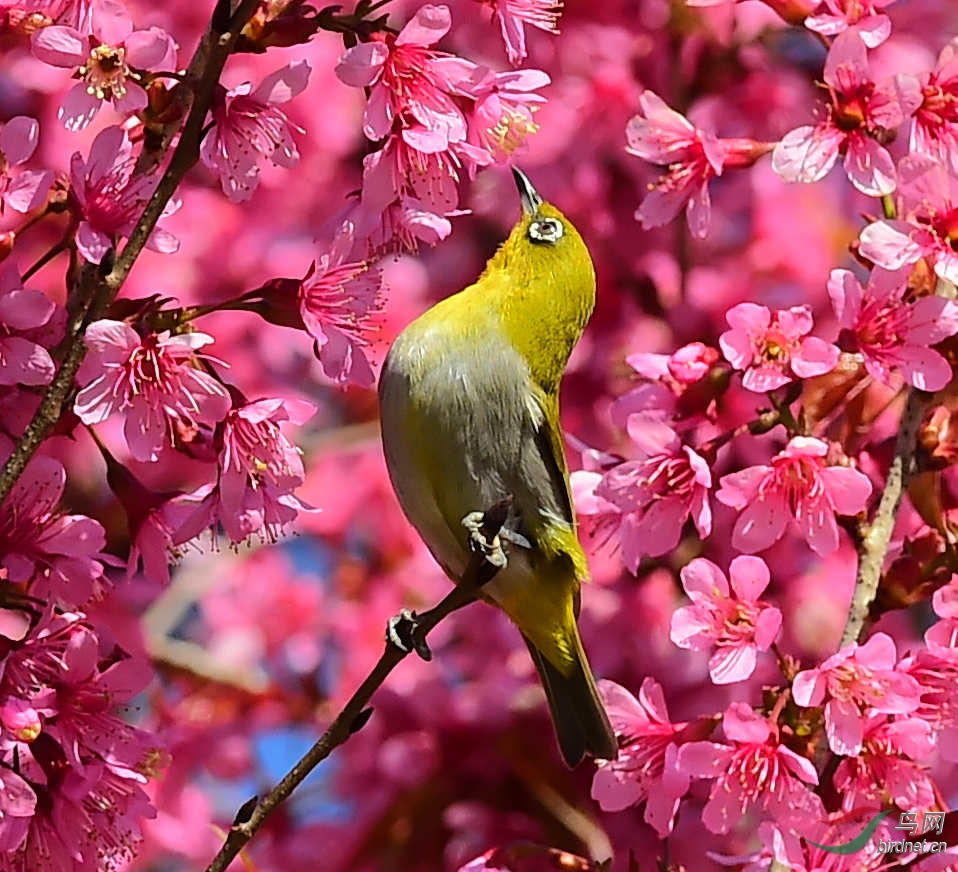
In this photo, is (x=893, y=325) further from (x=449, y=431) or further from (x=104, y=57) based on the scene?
(x=104, y=57)

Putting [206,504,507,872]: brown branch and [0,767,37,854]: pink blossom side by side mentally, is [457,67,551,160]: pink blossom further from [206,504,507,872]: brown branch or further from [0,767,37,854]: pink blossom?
[0,767,37,854]: pink blossom

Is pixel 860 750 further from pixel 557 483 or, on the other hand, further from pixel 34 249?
pixel 34 249

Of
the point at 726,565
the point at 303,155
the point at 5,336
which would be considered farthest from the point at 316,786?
the point at 5,336

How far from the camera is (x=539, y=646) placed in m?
2.62

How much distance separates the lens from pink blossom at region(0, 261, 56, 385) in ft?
6.17

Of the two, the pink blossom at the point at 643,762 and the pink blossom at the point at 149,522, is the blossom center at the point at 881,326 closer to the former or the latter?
the pink blossom at the point at 643,762

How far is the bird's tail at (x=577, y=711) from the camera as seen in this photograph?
2428mm

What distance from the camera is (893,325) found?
231cm

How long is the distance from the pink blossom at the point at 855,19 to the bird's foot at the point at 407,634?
107cm

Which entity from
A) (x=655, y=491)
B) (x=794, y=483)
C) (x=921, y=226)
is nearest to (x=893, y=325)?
(x=921, y=226)

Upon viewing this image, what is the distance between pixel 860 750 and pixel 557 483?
61 cm

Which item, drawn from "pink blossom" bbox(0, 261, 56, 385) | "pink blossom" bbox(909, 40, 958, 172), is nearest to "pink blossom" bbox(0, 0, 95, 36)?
"pink blossom" bbox(0, 261, 56, 385)

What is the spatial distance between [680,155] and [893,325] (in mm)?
504

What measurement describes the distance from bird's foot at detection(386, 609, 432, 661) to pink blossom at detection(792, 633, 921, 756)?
1.68 ft
